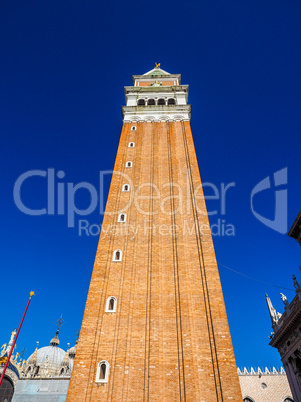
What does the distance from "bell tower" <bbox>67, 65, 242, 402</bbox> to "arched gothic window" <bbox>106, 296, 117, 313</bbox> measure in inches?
2.4

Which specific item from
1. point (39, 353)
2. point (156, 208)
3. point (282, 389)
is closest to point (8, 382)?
point (39, 353)

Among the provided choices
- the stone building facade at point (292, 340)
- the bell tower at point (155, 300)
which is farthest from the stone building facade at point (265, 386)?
the bell tower at point (155, 300)

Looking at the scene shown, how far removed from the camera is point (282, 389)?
1375 inches

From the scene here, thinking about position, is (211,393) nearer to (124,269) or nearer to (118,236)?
(124,269)

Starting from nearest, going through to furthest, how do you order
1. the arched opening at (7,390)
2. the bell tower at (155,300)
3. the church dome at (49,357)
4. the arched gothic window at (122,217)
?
the bell tower at (155,300)
the arched gothic window at (122,217)
the arched opening at (7,390)
the church dome at (49,357)

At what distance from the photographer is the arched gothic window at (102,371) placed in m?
14.6

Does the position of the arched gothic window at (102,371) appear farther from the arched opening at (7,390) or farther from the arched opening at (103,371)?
the arched opening at (7,390)

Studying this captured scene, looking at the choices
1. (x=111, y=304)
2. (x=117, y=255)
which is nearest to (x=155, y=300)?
(x=111, y=304)

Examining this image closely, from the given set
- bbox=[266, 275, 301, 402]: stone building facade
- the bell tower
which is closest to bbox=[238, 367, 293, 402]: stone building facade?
bbox=[266, 275, 301, 402]: stone building facade

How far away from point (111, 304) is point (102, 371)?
3780 millimetres

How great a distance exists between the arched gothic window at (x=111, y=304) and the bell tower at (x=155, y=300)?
6 centimetres

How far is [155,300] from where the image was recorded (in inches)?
707

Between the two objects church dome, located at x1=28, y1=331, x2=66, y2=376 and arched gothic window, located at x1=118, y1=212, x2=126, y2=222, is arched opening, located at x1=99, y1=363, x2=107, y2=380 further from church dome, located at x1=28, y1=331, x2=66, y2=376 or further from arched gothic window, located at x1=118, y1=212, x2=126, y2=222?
church dome, located at x1=28, y1=331, x2=66, y2=376

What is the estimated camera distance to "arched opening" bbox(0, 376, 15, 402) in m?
30.9
